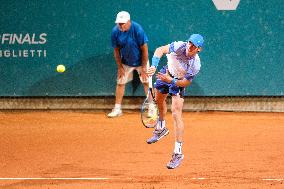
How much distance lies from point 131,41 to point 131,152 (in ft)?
9.02

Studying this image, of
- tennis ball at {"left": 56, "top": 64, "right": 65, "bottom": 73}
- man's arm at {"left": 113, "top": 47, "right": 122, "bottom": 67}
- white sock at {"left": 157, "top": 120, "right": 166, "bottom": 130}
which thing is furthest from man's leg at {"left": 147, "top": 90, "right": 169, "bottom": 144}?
tennis ball at {"left": 56, "top": 64, "right": 65, "bottom": 73}

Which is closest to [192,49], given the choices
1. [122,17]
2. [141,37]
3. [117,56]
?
[122,17]

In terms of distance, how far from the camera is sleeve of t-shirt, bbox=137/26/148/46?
11578mm

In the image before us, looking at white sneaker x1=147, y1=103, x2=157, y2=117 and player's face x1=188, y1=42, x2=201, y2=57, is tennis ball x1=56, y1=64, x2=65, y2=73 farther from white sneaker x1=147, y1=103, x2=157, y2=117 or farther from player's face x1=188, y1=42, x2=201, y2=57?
player's face x1=188, y1=42, x2=201, y2=57

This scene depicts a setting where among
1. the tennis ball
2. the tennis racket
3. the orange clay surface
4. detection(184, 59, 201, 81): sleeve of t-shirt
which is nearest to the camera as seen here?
the orange clay surface

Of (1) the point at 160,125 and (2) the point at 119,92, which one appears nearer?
(1) the point at 160,125

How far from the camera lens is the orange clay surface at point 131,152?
8156 millimetres

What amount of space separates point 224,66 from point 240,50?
39cm

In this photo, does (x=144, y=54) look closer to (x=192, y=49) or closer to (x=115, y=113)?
(x=115, y=113)

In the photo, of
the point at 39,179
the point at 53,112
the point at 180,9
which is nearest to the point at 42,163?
the point at 39,179

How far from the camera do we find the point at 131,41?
1173 cm

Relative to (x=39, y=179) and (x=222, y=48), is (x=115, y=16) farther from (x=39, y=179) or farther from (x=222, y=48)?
(x=39, y=179)

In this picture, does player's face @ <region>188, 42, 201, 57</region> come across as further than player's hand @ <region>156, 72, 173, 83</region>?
No

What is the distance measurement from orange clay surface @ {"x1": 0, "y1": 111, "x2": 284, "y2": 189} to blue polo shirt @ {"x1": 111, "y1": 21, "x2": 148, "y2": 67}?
105 cm
